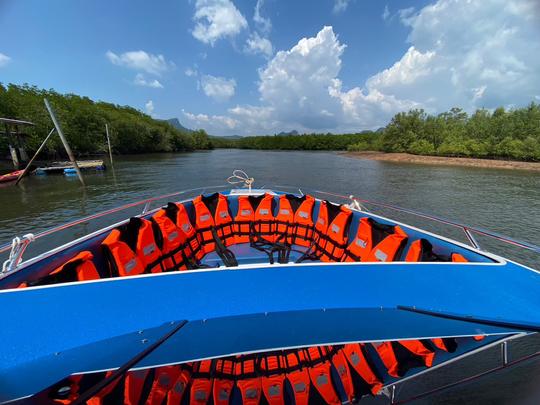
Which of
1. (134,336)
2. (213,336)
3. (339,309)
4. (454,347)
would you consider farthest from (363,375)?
(134,336)

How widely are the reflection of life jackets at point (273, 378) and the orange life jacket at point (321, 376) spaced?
0.75ft

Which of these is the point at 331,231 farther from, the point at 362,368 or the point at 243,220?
the point at 362,368

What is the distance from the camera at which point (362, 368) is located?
70.4 inches

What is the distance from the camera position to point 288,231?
4.34 metres

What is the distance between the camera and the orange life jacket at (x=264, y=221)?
14.5ft

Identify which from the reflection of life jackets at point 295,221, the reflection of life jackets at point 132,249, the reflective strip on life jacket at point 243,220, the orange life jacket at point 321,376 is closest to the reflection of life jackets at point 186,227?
the reflection of life jackets at point 132,249

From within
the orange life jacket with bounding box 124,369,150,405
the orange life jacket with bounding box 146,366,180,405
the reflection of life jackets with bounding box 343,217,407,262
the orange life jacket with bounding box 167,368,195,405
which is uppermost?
the reflection of life jackets with bounding box 343,217,407,262

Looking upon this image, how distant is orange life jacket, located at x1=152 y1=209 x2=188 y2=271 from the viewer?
3.18 metres

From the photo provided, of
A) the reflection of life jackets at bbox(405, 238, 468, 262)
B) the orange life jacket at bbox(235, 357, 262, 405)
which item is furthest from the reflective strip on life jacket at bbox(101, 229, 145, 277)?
the reflection of life jackets at bbox(405, 238, 468, 262)

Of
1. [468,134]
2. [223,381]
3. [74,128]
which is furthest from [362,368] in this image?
[468,134]

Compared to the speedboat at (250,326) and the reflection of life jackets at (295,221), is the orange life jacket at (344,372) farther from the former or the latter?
the reflection of life jackets at (295,221)

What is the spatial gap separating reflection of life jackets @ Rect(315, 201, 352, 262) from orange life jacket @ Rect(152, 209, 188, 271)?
217cm

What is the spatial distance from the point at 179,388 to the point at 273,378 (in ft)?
2.20

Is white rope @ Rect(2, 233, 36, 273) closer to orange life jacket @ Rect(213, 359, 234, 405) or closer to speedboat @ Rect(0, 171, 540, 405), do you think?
speedboat @ Rect(0, 171, 540, 405)
